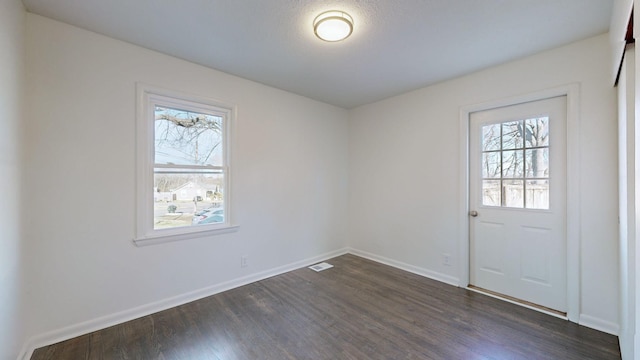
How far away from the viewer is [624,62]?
1.62 m

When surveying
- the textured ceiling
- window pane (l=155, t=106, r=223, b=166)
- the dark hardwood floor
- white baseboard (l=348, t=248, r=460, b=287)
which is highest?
the textured ceiling

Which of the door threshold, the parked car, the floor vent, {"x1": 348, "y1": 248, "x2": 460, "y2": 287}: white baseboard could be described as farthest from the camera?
the floor vent

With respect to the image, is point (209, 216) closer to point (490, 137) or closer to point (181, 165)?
point (181, 165)

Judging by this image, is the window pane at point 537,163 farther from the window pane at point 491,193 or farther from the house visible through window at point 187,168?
the house visible through window at point 187,168

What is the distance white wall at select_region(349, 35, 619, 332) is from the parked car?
2257 millimetres

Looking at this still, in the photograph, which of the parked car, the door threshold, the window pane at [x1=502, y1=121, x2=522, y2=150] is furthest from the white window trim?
Answer: the window pane at [x1=502, y1=121, x2=522, y2=150]

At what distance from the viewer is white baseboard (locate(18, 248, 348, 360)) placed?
1.97 m

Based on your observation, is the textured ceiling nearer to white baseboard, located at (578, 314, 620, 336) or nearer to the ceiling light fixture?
the ceiling light fixture

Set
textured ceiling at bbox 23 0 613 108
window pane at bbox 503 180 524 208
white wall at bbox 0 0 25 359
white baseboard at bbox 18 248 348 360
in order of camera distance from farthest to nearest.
Result: window pane at bbox 503 180 524 208, white baseboard at bbox 18 248 348 360, textured ceiling at bbox 23 0 613 108, white wall at bbox 0 0 25 359

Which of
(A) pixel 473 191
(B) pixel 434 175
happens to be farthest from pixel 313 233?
(A) pixel 473 191

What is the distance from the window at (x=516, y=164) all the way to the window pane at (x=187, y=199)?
3107 millimetres

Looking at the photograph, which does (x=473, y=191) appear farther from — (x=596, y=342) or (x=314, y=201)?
(x=314, y=201)

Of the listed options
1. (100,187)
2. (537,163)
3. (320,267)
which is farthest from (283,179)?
(537,163)

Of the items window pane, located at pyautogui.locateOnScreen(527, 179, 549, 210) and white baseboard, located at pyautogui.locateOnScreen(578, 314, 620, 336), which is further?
window pane, located at pyautogui.locateOnScreen(527, 179, 549, 210)
